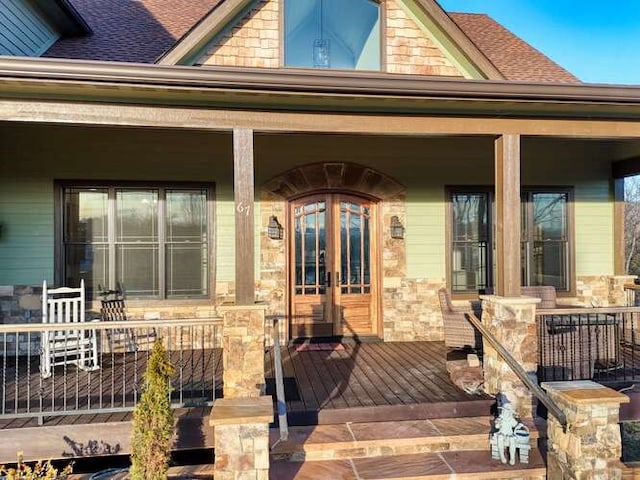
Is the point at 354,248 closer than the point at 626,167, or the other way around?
the point at 354,248

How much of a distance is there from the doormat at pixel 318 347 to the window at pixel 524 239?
6.64ft

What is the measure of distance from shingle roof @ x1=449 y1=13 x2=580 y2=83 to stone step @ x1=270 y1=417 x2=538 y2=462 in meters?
4.77

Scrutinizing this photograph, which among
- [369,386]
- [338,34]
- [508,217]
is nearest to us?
[508,217]

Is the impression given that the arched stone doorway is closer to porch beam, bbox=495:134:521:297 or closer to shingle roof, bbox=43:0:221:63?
porch beam, bbox=495:134:521:297

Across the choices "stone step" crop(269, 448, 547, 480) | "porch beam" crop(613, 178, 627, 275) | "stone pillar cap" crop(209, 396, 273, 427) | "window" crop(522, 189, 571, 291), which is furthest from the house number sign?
"porch beam" crop(613, 178, 627, 275)

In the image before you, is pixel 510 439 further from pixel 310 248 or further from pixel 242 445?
pixel 310 248

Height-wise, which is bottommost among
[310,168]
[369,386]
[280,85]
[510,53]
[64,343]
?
[369,386]

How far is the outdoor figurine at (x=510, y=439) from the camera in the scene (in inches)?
138

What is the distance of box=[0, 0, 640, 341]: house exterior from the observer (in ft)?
13.2

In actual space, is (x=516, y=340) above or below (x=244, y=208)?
below

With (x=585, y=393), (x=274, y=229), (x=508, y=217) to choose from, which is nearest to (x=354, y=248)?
(x=274, y=229)

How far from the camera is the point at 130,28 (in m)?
7.27

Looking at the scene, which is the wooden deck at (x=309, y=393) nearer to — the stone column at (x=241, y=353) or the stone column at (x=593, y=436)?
the stone column at (x=241, y=353)

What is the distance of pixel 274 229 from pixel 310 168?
3.36 feet
